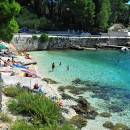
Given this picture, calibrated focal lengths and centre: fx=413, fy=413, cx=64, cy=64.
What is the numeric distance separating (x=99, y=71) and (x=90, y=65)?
428 cm

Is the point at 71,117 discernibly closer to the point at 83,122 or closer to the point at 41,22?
the point at 83,122

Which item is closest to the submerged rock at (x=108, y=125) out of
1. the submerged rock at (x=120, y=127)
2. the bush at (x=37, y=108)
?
the submerged rock at (x=120, y=127)

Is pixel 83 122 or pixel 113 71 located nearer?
pixel 83 122

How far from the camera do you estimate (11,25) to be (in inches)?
1174

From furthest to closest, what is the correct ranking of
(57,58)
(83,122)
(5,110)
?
(57,58), (83,122), (5,110)

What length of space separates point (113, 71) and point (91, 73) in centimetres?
505

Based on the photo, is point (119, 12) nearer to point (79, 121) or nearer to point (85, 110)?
point (85, 110)

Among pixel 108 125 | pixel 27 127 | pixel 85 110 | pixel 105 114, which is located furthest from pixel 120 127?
pixel 27 127

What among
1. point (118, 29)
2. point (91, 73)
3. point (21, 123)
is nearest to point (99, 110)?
point (21, 123)

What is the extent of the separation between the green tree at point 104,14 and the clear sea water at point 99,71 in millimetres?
8762

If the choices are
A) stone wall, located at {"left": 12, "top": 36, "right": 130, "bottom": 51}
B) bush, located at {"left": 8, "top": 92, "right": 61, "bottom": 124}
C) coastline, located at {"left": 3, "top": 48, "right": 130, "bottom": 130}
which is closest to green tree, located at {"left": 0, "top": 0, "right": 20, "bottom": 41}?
coastline, located at {"left": 3, "top": 48, "right": 130, "bottom": 130}

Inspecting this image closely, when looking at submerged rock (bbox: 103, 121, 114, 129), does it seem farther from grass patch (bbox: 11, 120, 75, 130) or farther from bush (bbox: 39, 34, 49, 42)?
bush (bbox: 39, 34, 49, 42)

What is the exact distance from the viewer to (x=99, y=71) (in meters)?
50.8

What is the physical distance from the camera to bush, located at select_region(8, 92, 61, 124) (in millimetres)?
23312
